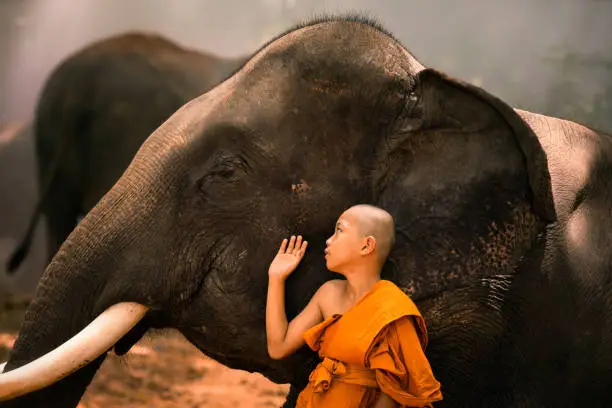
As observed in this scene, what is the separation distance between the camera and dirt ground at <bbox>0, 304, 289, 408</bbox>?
354 centimetres

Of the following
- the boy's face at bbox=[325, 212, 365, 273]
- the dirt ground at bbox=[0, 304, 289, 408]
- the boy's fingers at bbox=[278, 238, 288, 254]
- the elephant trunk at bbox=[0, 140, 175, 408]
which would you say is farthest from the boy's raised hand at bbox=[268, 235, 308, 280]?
the dirt ground at bbox=[0, 304, 289, 408]

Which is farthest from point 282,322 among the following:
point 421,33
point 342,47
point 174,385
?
point 421,33

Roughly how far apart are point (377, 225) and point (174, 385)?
2.40 m

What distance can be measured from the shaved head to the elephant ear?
0.15m

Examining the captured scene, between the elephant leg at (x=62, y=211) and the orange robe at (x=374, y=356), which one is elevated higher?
the orange robe at (x=374, y=356)

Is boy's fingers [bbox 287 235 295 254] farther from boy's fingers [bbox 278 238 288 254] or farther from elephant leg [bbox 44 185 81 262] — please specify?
elephant leg [bbox 44 185 81 262]

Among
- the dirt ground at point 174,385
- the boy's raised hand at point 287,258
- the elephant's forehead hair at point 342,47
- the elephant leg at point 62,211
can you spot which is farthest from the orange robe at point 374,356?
the elephant leg at point 62,211

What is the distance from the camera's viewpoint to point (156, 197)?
181cm

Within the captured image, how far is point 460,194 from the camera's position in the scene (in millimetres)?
1795

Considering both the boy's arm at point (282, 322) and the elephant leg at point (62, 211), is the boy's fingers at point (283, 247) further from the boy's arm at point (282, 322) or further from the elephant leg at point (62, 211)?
the elephant leg at point (62, 211)

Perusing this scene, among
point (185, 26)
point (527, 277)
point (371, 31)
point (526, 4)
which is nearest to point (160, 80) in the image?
point (185, 26)

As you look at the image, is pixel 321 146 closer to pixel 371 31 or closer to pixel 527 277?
pixel 371 31

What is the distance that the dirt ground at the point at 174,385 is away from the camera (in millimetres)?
3539

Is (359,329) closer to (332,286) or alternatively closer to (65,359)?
(332,286)
